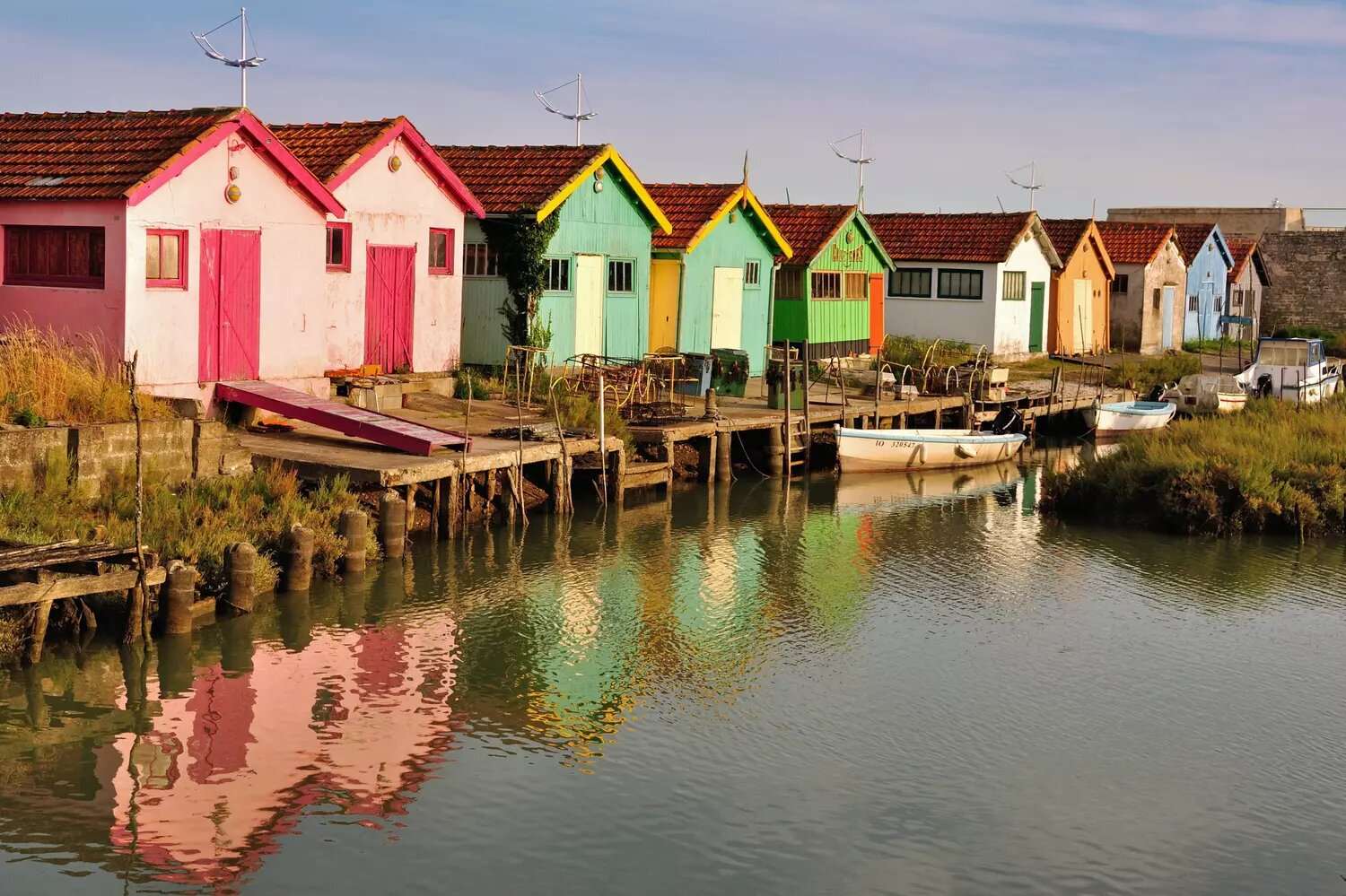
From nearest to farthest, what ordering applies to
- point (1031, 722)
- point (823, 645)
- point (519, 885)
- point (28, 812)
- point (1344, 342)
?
point (519, 885) < point (28, 812) < point (1031, 722) < point (823, 645) < point (1344, 342)

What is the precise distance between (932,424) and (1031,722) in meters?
21.1

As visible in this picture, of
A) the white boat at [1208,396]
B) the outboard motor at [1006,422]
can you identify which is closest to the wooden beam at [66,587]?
the outboard motor at [1006,422]

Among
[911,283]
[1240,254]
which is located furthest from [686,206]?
[1240,254]

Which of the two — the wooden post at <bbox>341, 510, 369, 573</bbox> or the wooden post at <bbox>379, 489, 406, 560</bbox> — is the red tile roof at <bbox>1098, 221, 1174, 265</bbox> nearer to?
the wooden post at <bbox>379, 489, 406, 560</bbox>

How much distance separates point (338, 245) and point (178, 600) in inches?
451

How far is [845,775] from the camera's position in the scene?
14266 millimetres

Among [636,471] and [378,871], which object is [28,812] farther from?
[636,471]

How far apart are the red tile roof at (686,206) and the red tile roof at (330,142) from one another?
327 inches

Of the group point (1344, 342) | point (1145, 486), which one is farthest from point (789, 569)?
point (1344, 342)

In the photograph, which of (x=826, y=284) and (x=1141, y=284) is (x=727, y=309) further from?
(x=1141, y=284)

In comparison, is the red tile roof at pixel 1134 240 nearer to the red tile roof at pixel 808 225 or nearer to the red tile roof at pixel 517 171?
the red tile roof at pixel 808 225

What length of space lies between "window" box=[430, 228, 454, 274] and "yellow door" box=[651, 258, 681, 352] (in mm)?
6315

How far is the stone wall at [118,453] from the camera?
18.5 m

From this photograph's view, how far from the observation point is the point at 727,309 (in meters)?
36.8
